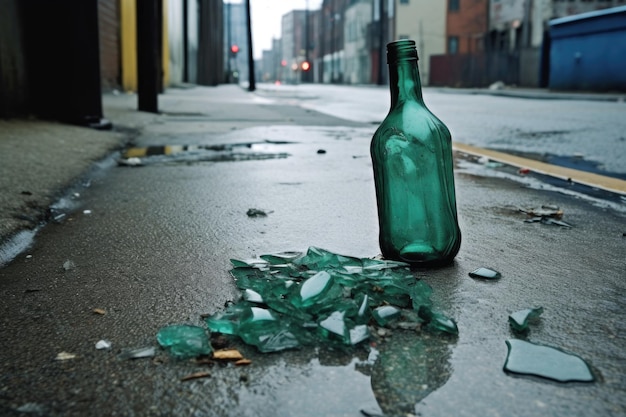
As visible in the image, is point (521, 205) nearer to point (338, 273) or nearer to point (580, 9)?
point (338, 273)

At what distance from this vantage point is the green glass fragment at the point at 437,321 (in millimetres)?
1102

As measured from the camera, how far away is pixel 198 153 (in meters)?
3.87

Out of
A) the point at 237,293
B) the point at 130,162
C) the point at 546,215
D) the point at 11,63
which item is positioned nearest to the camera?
the point at 237,293

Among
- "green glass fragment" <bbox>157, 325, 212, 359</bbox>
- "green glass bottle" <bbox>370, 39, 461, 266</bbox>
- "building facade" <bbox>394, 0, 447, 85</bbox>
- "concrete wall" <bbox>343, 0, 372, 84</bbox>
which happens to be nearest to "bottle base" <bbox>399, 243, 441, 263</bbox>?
"green glass bottle" <bbox>370, 39, 461, 266</bbox>

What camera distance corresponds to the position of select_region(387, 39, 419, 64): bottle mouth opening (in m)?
1.40

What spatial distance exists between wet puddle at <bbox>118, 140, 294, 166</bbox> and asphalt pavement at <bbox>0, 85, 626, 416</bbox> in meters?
0.47

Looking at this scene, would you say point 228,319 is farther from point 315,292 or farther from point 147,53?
point 147,53

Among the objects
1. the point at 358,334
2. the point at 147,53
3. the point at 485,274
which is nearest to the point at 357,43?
the point at 147,53

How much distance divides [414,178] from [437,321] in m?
0.45

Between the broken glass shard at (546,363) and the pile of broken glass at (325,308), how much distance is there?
0.13m

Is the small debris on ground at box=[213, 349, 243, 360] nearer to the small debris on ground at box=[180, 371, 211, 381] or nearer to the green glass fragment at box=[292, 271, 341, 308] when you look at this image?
the small debris on ground at box=[180, 371, 211, 381]

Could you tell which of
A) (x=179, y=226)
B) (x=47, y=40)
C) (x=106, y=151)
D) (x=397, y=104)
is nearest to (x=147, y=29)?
(x=47, y=40)

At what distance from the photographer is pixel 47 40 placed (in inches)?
175

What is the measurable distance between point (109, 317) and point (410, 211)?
0.71 metres
